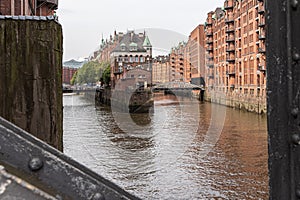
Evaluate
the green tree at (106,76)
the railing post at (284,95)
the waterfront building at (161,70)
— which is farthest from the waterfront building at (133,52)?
the railing post at (284,95)

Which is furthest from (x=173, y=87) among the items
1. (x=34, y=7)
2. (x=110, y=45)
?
(x=34, y=7)

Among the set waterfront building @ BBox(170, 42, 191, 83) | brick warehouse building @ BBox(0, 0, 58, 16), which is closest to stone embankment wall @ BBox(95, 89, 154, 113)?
brick warehouse building @ BBox(0, 0, 58, 16)

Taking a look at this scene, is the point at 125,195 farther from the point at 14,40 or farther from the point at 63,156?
the point at 14,40

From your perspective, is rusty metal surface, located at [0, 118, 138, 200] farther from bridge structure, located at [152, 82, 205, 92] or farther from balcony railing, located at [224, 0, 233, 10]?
bridge structure, located at [152, 82, 205, 92]

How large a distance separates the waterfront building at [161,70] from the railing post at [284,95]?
9424cm

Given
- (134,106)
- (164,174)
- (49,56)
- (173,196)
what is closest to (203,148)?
(164,174)

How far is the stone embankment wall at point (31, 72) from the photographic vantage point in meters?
1.39

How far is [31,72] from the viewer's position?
4.79 feet

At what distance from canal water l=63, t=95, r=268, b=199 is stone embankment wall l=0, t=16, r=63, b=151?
7.10 meters

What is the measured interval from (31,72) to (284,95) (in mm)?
1011

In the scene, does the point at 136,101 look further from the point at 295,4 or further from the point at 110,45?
the point at 110,45

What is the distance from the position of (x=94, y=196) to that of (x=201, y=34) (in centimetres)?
Result: 6240

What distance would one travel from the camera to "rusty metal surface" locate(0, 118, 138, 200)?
2.36 ft

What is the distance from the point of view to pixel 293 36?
0.83 metres
